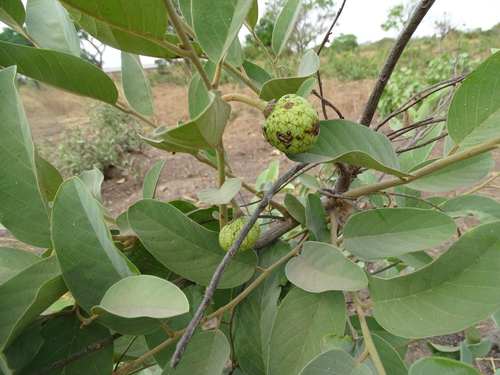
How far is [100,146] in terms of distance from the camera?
4.92m

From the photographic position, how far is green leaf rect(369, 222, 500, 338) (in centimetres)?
36

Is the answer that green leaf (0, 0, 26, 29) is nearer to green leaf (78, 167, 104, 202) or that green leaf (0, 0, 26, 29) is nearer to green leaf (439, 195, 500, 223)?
green leaf (78, 167, 104, 202)

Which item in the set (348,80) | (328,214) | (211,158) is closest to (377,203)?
(328,214)

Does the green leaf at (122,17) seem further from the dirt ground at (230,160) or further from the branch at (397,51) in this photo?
the branch at (397,51)

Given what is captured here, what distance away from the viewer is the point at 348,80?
10672 mm

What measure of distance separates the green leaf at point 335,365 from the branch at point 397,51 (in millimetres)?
292

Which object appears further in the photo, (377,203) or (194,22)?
(377,203)

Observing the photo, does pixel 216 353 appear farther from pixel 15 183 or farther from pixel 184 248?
pixel 15 183

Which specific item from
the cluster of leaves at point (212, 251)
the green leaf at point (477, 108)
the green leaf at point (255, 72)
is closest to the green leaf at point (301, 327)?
the cluster of leaves at point (212, 251)

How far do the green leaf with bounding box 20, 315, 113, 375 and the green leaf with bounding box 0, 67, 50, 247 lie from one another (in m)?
0.11

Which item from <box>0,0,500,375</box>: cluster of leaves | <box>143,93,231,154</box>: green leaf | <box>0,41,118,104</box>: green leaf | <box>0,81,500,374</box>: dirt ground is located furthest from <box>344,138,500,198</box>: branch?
<box>0,81,500,374</box>: dirt ground

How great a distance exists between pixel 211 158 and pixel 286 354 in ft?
1.04

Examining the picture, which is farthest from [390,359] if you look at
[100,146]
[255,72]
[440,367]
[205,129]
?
[100,146]

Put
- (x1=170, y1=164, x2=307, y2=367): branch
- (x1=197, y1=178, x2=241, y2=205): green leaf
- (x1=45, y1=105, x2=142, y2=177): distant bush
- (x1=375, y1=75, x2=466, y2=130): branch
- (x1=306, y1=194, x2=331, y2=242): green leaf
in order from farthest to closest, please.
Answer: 1. (x1=45, y1=105, x2=142, y2=177): distant bush
2. (x1=375, y1=75, x2=466, y2=130): branch
3. (x1=306, y1=194, x2=331, y2=242): green leaf
4. (x1=197, y1=178, x2=241, y2=205): green leaf
5. (x1=170, y1=164, x2=307, y2=367): branch
